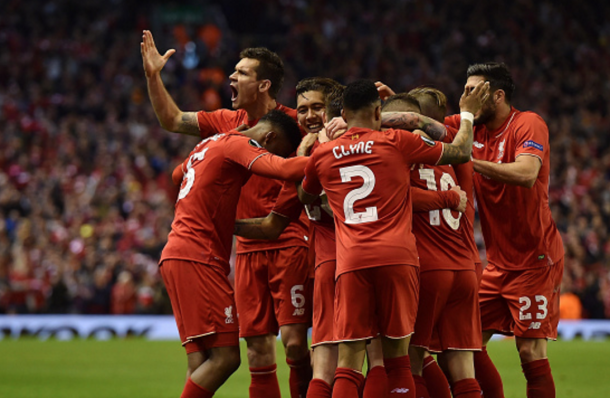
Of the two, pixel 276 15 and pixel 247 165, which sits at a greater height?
pixel 276 15

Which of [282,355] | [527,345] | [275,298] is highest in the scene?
[275,298]

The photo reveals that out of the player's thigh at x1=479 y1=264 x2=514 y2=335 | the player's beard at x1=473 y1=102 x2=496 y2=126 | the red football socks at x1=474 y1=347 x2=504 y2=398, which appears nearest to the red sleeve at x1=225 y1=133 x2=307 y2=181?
the player's beard at x1=473 y1=102 x2=496 y2=126

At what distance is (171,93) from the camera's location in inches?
931

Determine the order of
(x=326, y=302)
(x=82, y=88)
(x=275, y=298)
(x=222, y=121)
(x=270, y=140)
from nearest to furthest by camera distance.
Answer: (x=326, y=302) < (x=270, y=140) < (x=275, y=298) < (x=222, y=121) < (x=82, y=88)

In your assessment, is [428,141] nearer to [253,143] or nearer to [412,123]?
[412,123]

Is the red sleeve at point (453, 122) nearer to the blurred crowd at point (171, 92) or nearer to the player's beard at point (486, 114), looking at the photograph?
the player's beard at point (486, 114)

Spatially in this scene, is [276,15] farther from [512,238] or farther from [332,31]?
[512,238]

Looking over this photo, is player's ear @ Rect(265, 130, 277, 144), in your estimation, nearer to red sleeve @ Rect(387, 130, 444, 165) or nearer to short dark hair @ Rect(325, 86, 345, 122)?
short dark hair @ Rect(325, 86, 345, 122)

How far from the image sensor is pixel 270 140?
6.43 m

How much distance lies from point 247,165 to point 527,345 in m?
2.63

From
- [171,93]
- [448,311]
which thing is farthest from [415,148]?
[171,93]

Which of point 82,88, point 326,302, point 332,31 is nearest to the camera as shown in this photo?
point 326,302

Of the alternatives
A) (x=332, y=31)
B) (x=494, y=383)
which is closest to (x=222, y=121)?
(x=494, y=383)

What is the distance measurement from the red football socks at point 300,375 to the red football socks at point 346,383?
1.44 metres
